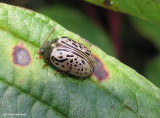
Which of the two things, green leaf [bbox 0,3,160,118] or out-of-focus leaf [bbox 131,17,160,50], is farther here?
out-of-focus leaf [bbox 131,17,160,50]

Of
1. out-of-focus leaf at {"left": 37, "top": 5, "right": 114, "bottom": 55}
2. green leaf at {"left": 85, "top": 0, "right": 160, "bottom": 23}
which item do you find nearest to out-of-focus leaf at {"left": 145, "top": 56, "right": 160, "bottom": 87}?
out-of-focus leaf at {"left": 37, "top": 5, "right": 114, "bottom": 55}

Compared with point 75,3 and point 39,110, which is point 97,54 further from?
point 75,3

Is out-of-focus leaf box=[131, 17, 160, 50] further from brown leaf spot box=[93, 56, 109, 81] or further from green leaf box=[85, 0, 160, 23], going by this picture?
brown leaf spot box=[93, 56, 109, 81]

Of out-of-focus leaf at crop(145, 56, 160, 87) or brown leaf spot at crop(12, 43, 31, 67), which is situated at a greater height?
brown leaf spot at crop(12, 43, 31, 67)

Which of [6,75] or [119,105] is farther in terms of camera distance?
[119,105]

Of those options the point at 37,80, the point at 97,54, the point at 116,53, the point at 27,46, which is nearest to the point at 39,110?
the point at 37,80

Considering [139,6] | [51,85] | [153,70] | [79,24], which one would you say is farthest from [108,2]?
[153,70]

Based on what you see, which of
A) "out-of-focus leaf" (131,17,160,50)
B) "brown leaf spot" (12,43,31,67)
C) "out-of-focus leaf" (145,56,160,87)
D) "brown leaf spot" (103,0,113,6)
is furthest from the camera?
"out-of-focus leaf" (131,17,160,50)
